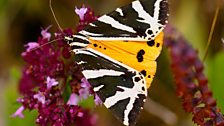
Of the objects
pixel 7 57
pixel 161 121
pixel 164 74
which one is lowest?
pixel 161 121

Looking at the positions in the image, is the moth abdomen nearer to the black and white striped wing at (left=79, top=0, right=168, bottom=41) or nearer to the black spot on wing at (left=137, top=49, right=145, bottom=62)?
the black and white striped wing at (left=79, top=0, right=168, bottom=41)

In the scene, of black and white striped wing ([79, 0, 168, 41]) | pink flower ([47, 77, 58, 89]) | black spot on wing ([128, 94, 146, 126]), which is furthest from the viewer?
pink flower ([47, 77, 58, 89])

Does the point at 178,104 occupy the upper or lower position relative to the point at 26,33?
lower

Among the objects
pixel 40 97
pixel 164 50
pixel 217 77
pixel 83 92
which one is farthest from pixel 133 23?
pixel 164 50

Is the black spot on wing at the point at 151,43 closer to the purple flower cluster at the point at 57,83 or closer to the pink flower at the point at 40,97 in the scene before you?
the purple flower cluster at the point at 57,83

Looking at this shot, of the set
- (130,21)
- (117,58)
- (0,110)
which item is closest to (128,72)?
(117,58)

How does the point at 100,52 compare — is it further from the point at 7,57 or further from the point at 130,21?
the point at 7,57

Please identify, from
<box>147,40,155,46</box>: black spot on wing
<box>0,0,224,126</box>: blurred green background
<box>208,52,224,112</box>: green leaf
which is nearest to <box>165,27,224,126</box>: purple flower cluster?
<box>147,40,155,46</box>: black spot on wing

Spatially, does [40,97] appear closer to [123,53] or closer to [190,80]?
[123,53]
